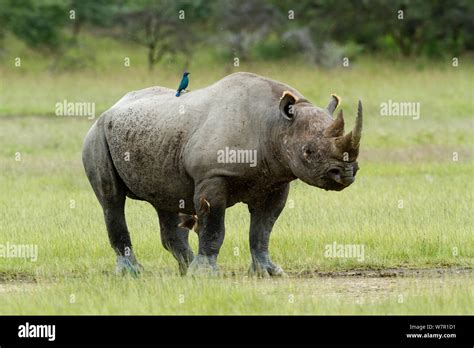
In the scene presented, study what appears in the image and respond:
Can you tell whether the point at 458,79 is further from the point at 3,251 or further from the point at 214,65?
the point at 3,251

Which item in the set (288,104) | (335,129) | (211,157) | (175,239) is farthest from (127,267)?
(335,129)

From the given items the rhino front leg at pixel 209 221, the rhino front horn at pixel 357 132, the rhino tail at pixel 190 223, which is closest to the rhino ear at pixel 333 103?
the rhino front horn at pixel 357 132

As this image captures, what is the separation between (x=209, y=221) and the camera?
470 inches

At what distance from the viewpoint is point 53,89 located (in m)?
34.2

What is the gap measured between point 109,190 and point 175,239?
86cm

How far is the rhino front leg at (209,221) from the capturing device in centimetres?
1180

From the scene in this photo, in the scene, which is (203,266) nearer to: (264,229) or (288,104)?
(264,229)

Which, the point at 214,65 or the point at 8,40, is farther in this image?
the point at 8,40

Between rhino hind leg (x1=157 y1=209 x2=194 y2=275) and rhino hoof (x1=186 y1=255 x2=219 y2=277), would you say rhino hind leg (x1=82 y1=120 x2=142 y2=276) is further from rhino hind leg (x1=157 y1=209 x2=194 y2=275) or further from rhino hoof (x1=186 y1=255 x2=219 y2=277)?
rhino hoof (x1=186 y1=255 x2=219 y2=277)

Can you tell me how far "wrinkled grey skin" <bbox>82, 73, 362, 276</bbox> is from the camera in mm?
11430

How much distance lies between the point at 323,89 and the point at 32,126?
852cm

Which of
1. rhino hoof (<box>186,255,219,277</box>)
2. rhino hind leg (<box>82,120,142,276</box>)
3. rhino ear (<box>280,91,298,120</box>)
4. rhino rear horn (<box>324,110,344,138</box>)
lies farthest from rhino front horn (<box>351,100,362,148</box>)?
rhino hind leg (<box>82,120,142,276</box>)
